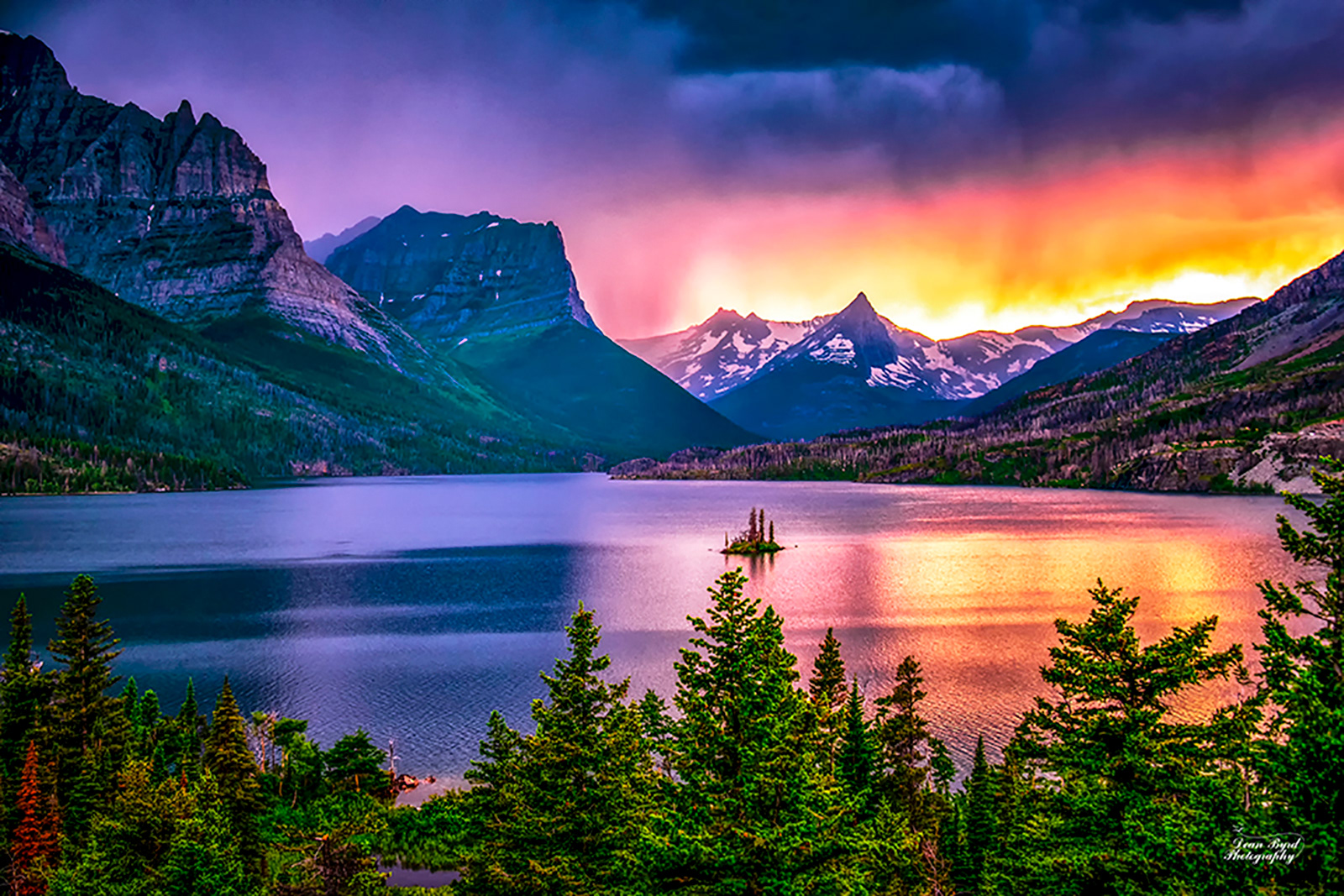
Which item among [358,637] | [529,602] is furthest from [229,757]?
[529,602]

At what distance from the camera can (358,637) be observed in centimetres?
9050

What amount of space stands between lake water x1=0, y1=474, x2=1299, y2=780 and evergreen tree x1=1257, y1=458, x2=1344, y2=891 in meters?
37.5

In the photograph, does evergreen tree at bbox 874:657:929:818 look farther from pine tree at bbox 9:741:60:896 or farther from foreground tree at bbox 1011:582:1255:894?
pine tree at bbox 9:741:60:896

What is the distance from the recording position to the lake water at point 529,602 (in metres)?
67.1

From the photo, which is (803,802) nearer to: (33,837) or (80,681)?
(33,837)

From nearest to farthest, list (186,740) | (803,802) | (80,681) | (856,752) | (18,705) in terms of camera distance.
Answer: (803,802) → (856,752) → (18,705) → (80,681) → (186,740)

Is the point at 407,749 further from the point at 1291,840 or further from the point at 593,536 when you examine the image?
the point at 593,536

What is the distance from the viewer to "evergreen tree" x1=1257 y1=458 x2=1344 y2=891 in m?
14.8

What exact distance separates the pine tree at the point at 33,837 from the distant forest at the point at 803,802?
0.35 feet

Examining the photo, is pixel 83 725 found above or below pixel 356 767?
above

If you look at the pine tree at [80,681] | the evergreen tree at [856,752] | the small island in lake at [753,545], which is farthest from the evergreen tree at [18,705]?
the small island in lake at [753,545]

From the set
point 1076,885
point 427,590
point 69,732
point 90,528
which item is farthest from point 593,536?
point 1076,885

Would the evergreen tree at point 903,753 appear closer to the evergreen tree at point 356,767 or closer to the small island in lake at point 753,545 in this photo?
the evergreen tree at point 356,767

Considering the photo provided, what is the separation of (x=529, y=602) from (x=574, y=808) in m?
90.8
